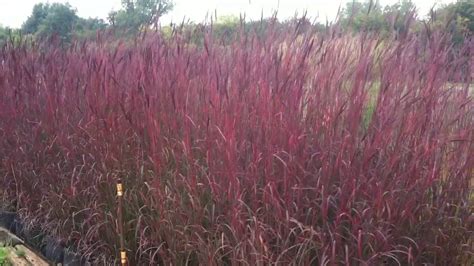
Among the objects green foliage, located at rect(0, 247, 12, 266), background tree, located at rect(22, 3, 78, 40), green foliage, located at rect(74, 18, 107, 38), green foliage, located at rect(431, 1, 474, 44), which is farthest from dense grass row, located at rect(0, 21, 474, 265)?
background tree, located at rect(22, 3, 78, 40)

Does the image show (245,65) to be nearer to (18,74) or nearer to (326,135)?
(326,135)

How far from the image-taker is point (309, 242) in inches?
104

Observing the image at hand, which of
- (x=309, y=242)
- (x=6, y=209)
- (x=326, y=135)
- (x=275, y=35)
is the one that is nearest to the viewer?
(x=309, y=242)

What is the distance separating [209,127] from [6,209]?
329 centimetres

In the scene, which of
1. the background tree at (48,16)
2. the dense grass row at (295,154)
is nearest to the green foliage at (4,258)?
the dense grass row at (295,154)

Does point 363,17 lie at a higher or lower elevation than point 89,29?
higher

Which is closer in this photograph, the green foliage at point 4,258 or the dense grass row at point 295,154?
the dense grass row at point 295,154

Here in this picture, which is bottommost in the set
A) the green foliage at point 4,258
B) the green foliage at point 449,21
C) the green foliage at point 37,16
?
the green foliage at point 4,258

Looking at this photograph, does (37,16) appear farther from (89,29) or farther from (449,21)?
(449,21)

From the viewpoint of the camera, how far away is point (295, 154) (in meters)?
2.76

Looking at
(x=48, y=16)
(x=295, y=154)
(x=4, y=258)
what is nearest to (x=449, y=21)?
(x=295, y=154)

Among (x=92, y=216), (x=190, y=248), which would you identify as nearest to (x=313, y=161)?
(x=190, y=248)

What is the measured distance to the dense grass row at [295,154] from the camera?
2.68 metres

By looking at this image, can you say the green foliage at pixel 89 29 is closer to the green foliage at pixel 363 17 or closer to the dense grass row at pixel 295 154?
the dense grass row at pixel 295 154
